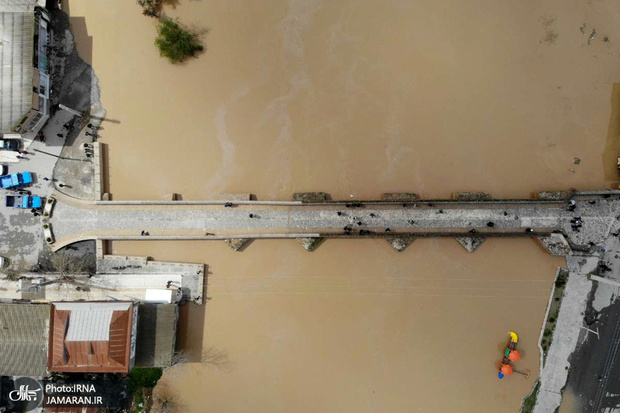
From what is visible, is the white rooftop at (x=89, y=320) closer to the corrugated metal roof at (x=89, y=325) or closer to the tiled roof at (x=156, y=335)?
the corrugated metal roof at (x=89, y=325)

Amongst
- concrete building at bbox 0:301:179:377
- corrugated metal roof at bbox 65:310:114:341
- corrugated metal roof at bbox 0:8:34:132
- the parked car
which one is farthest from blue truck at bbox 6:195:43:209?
corrugated metal roof at bbox 65:310:114:341

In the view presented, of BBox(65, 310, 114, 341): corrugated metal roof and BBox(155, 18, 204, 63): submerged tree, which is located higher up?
BBox(155, 18, 204, 63): submerged tree

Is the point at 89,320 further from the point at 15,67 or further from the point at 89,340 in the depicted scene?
the point at 15,67

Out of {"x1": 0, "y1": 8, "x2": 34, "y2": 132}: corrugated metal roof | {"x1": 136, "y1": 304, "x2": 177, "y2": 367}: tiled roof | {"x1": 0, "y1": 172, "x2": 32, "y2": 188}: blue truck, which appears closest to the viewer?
{"x1": 0, "y1": 8, "x2": 34, "y2": 132}: corrugated metal roof

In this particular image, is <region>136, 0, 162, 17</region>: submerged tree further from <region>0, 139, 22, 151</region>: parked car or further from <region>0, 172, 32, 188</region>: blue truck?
<region>0, 172, 32, 188</region>: blue truck

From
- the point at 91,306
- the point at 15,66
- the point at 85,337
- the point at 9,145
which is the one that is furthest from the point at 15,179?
the point at 85,337

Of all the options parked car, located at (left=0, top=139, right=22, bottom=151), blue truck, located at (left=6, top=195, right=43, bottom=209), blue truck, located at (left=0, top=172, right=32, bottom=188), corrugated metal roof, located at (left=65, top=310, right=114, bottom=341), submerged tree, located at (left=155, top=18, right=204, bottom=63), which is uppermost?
submerged tree, located at (left=155, top=18, right=204, bottom=63)

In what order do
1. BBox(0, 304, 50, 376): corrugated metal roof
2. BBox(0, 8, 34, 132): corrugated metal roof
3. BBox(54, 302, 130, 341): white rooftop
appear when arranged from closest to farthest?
BBox(54, 302, 130, 341): white rooftop
BBox(0, 8, 34, 132): corrugated metal roof
BBox(0, 304, 50, 376): corrugated metal roof
